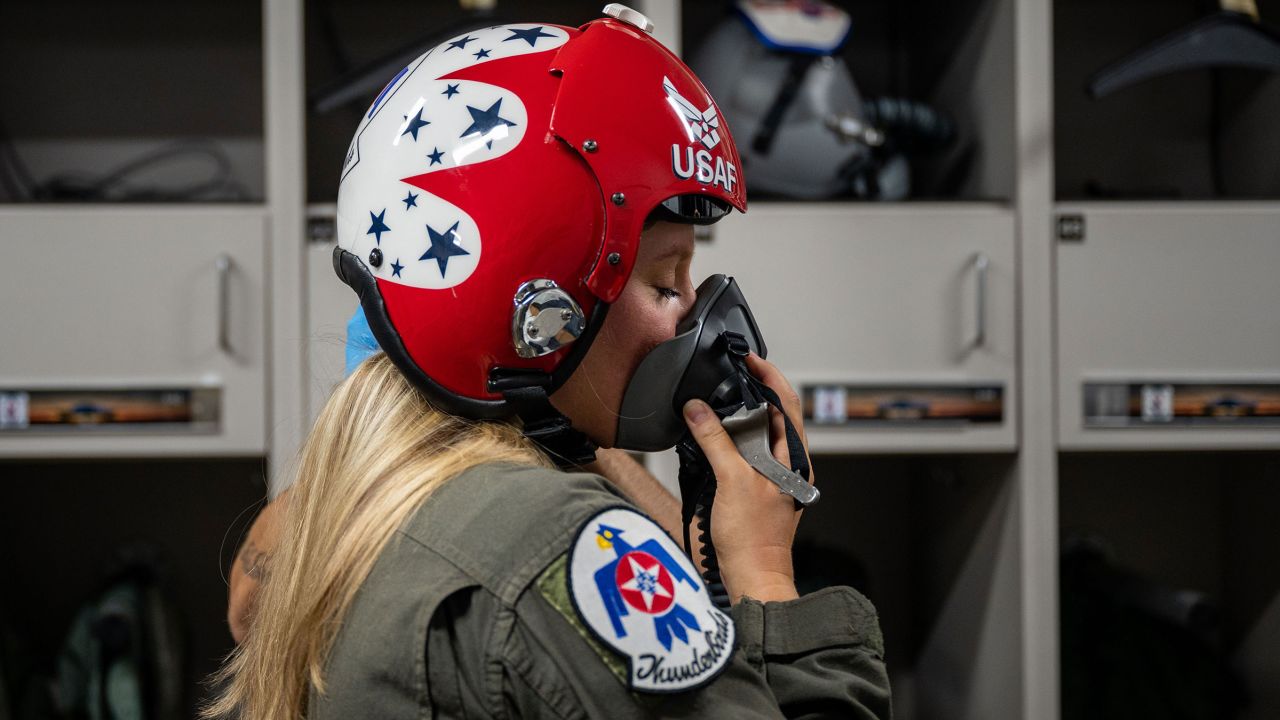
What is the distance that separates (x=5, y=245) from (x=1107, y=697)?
1888 mm

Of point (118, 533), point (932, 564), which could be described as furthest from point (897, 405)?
point (118, 533)

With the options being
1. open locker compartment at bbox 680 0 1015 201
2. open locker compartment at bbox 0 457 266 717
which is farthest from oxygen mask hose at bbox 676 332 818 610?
open locker compartment at bbox 0 457 266 717

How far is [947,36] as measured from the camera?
1688mm

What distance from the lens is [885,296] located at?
1.45m

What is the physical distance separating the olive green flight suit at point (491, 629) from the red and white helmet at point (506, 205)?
0.34 ft

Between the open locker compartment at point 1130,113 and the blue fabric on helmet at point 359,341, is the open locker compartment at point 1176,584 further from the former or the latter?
the blue fabric on helmet at point 359,341

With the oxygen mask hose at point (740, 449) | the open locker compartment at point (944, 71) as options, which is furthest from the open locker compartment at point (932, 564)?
the oxygen mask hose at point (740, 449)

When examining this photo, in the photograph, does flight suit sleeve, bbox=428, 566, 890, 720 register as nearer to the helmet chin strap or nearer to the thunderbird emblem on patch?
the thunderbird emblem on patch

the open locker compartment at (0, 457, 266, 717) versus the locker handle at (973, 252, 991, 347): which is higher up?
the locker handle at (973, 252, 991, 347)

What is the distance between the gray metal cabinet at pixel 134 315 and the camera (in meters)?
1.40

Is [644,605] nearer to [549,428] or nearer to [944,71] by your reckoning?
[549,428]

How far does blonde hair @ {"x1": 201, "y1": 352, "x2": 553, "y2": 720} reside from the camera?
2.01 ft

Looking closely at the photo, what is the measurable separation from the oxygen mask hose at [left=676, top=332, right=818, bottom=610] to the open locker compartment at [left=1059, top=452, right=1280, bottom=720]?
1.17 meters

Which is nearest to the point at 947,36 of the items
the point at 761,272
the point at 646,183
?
the point at 761,272
